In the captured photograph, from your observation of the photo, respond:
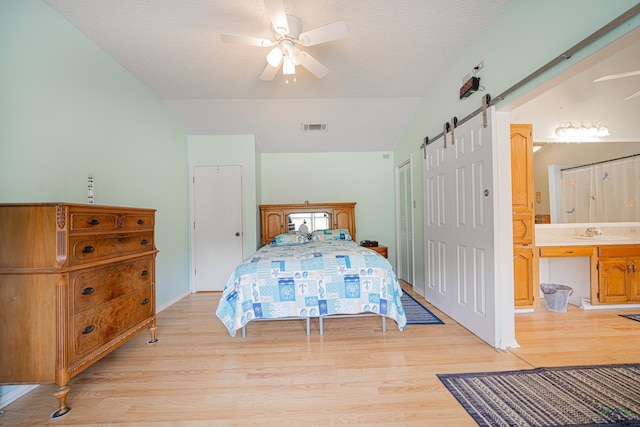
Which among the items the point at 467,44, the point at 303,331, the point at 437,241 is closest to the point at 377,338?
the point at 303,331

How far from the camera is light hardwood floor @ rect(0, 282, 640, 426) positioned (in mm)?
1477

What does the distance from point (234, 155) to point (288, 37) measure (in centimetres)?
250

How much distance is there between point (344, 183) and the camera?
481 centimetres

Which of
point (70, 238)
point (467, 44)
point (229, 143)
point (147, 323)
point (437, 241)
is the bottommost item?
point (147, 323)

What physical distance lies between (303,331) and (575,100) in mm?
4326

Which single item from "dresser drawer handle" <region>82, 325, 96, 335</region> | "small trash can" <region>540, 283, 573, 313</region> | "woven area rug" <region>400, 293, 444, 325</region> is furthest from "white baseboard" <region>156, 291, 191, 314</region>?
"small trash can" <region>540, 283, 573, 313</region>

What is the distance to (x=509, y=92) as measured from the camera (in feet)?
6.44

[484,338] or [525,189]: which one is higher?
[525,189]

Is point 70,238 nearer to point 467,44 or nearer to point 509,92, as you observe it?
point 509,92

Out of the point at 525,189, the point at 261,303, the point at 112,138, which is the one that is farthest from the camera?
the point at 525,189

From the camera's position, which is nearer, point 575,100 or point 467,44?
point 467,44

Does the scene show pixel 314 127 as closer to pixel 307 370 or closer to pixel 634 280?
pixel 307 370

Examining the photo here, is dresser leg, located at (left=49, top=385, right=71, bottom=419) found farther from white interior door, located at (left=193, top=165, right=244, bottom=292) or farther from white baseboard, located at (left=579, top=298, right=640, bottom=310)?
white baseboard, located at (left=579, top=298, right=640, bottom=310)

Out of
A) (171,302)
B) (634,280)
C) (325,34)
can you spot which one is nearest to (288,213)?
(171,302)
